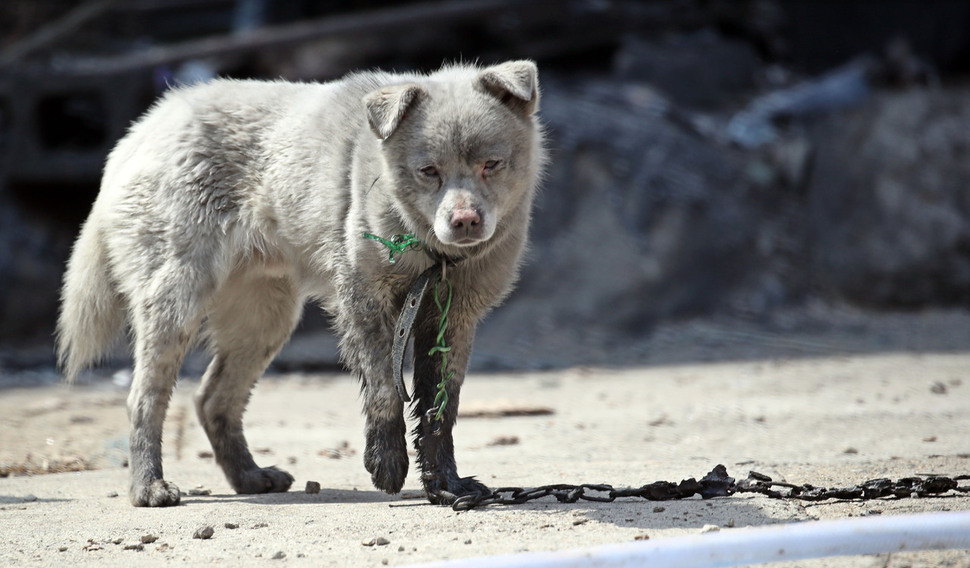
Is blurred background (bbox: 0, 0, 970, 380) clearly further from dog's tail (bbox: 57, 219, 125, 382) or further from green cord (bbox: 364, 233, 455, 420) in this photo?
green cord (bbox: 364, 233, 455, 420)

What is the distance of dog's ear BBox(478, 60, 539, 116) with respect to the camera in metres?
3.64

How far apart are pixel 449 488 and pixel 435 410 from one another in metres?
0.28

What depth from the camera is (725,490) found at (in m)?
3.38

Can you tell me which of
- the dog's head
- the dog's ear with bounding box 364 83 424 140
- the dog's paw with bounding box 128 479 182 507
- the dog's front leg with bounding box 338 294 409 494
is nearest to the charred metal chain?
the dog's front leg with bounding box 338 294 409 494

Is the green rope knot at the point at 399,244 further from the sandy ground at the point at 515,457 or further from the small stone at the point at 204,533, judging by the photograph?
the small stone at the point at 204,533

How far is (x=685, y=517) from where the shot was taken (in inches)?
125

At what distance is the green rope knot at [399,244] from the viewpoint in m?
3.62

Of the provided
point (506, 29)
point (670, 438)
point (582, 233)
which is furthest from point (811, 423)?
point (506, 29)

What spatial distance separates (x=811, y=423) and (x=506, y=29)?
5482mm

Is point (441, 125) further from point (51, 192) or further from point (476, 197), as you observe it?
point (51, 192)

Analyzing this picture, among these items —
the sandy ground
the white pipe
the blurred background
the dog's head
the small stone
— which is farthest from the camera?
the blurred background

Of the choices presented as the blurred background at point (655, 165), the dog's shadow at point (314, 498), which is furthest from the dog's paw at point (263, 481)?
the blurred background at point (655, 165)

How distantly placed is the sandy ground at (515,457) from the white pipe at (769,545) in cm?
18

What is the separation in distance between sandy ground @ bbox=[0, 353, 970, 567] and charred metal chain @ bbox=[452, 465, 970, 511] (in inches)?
1.4
